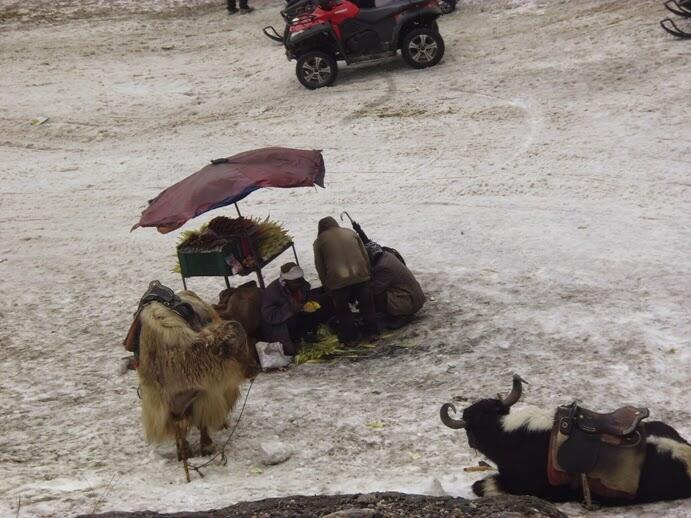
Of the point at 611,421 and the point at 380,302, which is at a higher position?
the point at 611,421

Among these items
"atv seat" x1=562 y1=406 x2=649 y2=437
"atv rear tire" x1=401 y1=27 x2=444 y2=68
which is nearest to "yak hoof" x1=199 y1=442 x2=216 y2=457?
"atv seat" x1=562 y1=406 x2=649 y2=437

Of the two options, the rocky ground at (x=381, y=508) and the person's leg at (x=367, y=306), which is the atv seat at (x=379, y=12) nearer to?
the person's leg at (x=367, y=306)

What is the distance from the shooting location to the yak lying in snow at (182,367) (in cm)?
656

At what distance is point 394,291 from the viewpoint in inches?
348

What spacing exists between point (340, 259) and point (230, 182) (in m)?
1.23

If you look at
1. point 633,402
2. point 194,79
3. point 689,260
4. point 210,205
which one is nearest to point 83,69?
point 194,79

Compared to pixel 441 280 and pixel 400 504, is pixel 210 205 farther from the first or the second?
pixel 400 504

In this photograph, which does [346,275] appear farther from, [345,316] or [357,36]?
[357,36]

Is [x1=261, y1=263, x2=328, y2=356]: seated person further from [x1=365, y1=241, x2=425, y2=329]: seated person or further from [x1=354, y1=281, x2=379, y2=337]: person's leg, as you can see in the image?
[x1=365, y1=241, x2=425, y2=329]: seated person

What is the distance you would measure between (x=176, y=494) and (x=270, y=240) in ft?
10.6

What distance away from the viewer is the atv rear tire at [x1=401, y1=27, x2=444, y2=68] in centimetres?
1557

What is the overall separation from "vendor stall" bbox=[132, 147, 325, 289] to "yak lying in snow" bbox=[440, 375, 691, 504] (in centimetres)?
307

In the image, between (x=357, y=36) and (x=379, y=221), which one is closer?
(x=379, y=221)

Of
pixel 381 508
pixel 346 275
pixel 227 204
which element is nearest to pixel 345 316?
pixel 346 275
